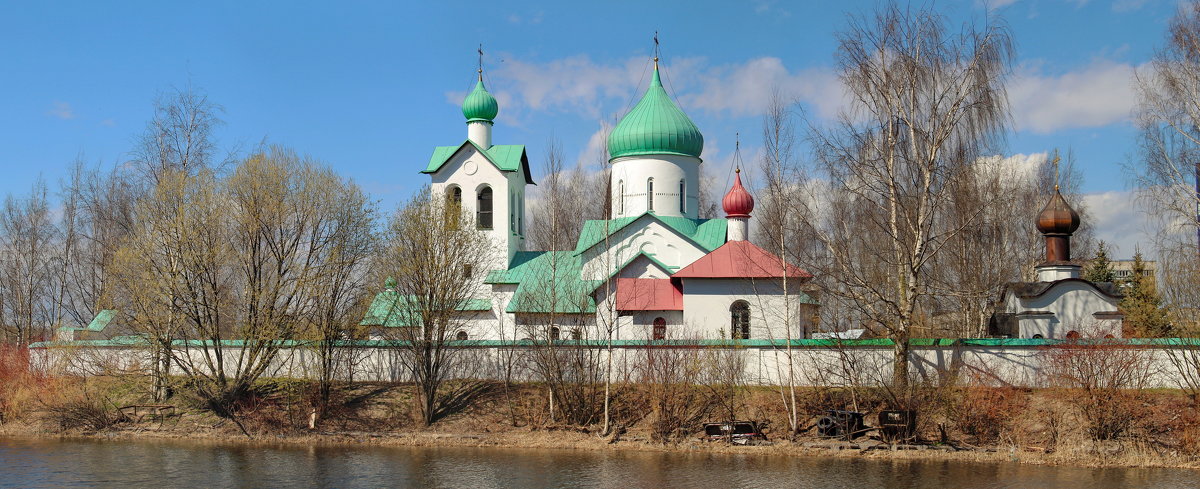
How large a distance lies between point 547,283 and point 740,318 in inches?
198

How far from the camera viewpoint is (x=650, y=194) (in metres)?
28.6

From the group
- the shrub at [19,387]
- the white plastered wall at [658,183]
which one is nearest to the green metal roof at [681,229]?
the white plastered wall at [658,183]

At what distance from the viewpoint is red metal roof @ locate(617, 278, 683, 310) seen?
24.3 metres

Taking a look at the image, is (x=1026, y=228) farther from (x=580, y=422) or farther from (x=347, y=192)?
(x=347, y=192)

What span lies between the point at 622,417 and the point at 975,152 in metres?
9.27

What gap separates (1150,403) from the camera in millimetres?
18281

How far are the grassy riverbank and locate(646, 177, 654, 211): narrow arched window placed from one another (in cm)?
840

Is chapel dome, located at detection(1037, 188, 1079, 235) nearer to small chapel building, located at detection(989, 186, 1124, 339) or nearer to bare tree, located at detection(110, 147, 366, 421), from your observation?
small chapel building, located at detection(989, 186, 1124, 339)

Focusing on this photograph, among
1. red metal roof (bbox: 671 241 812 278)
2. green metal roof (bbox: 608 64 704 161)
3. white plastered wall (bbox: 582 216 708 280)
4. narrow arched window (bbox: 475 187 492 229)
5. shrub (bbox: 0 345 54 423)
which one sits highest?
green metal roof (bbox: 608 64 704 161)

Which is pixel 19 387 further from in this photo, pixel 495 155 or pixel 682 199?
pixel 682 199

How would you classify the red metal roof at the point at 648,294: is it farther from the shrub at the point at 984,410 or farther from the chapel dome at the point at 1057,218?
the chapel dome at the point at 1057,218

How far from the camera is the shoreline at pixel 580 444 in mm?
16812

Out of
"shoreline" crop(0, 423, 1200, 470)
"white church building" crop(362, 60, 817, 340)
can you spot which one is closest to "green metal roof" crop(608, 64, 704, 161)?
"white church building" crop(362, 60, 817, 340)

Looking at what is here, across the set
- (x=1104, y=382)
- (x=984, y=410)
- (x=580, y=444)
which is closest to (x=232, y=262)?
(x=580, y=444)
